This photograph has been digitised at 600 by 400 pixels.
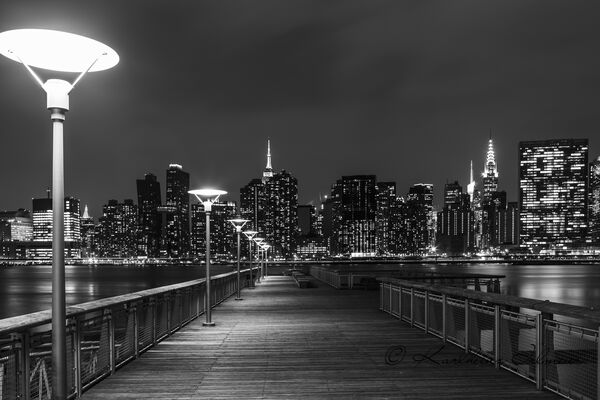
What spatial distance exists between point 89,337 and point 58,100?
5.31 meters

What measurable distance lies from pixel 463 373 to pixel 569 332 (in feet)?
6.59

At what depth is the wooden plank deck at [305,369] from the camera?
7566 millimetres

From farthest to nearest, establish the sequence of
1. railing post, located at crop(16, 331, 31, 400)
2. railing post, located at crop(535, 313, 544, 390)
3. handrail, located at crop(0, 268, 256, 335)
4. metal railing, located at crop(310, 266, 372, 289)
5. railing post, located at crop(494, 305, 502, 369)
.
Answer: metal railing, located at crop(310, 266, 372, 289)
railing post, located at crop(494, 305, 502, 369)
railing post, located at crop(535, 313, 544, 390)
railing post, located at crop(16, 331, 31, 400)
handrail, located at crop(0, 268, 256, 335)

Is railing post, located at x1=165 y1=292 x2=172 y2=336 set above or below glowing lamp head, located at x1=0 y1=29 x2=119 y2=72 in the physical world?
below

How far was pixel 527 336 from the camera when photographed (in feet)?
26.9

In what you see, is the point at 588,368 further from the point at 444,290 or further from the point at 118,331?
the point at 118,331

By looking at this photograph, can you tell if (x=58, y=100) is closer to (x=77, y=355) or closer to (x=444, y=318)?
(x=77, y=355)

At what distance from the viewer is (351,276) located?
33.3 m

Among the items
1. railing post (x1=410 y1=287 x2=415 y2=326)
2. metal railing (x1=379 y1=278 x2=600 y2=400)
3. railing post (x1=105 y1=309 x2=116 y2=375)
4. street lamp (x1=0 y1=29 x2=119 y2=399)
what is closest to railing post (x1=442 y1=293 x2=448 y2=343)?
metal railing (x1=379 y1=278 x2=600 y2=400)

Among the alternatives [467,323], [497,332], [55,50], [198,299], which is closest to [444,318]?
[467,323]

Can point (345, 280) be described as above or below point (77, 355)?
below

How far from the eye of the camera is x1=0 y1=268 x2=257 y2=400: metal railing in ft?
20.0

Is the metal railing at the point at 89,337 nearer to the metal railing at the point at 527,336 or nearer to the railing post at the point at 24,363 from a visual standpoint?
the railing post at the point at 24,363

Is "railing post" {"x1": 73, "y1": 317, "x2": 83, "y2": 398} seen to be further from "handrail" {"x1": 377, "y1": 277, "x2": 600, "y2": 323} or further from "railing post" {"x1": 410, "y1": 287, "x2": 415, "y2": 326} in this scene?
"railing post" {"x1": 410, "y1": 287, "x2": 415, "y2": 326}
